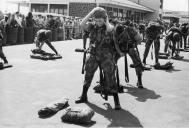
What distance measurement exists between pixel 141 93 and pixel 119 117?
2396mm

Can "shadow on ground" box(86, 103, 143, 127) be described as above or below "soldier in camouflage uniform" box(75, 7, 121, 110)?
below

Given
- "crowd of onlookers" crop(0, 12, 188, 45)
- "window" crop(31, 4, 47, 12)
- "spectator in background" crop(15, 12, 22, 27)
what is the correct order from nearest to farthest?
"crowd of onlookers" crop(0, 12, 188, 45), "spectator in background" crop(15, 12, 22, 27), "window" crop(31, 4, 47, 12)

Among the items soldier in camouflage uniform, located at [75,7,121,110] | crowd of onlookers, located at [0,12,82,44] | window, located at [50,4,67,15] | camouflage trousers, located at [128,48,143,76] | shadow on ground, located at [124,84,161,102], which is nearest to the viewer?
soldier in camouflage uniform, located at [75,7,121,110]

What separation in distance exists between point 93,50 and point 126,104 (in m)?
1.40

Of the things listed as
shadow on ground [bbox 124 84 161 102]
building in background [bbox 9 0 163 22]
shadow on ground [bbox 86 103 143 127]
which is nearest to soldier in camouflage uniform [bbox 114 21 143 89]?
shadow on ground [bbox 124 84 161 102]

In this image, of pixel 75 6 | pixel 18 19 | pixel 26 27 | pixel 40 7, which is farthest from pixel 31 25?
pixel 40 7

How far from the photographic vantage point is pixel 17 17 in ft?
69.9

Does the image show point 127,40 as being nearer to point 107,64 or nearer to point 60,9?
point 107,64

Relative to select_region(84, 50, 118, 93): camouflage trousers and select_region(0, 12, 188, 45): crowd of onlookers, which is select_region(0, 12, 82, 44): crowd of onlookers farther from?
select_region(84, 50, 118, 93): camouflage trousers

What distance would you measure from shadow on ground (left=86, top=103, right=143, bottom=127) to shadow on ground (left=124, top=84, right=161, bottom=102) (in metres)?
1.27

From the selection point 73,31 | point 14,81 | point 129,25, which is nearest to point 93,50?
point 129,25

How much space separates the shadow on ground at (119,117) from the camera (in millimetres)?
5918

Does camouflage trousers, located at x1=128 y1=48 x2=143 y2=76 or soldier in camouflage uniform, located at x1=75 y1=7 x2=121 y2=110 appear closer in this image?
soldier in camouflage uniform, located at x1=75 y1=7 x2=121 y2=110

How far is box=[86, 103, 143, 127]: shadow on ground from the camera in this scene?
5.92 m
